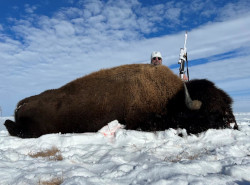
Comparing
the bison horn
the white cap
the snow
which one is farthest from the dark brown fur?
the white cap

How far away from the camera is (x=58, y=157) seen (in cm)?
357

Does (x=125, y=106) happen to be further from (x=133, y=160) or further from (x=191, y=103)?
(x=133, y=160)

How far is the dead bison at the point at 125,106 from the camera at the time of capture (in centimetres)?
538

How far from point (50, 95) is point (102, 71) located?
149 cm

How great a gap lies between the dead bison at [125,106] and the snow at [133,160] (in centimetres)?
38

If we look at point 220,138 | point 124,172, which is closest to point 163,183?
point 124,172

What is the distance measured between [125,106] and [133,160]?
2400 millimetres

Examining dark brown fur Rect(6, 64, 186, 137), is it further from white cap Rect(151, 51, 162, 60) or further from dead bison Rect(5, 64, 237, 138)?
white cap Rect(151, 51, 162, 60)

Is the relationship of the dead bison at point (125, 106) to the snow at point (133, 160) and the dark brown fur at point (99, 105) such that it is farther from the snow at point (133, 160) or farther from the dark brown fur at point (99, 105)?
the snow at point (133, 160)

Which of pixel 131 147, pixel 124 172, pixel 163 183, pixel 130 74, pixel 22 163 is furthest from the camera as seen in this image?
pixel 130 74

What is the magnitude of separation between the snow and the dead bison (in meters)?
0.38

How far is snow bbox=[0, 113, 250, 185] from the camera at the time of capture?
2.42 meters

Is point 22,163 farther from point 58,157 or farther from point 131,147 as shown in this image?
point 131,147

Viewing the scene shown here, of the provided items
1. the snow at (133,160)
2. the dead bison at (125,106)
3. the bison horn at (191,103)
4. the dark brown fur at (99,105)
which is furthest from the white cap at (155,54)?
the snow at (133,160)
